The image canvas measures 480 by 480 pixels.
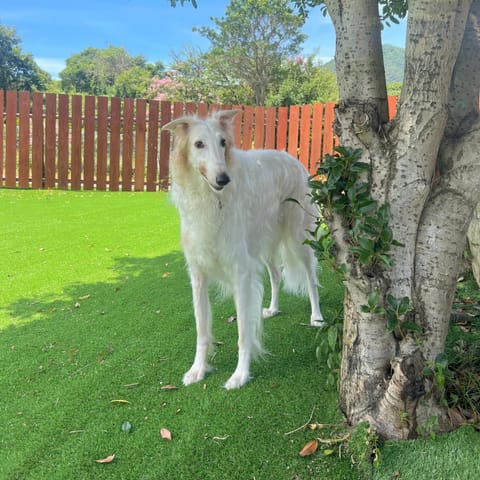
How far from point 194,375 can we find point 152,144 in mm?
8487

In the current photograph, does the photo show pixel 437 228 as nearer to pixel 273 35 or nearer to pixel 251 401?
pixel 251 401

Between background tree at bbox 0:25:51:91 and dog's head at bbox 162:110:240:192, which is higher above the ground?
background tree at bbox 0:25:51:91

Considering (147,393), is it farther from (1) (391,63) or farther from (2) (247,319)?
(1) (391,63)

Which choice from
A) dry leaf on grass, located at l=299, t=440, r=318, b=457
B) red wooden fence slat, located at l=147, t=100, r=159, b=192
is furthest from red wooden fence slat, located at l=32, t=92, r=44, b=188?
dry leaf on grass, located at l=299, t=440, r=318, b=457

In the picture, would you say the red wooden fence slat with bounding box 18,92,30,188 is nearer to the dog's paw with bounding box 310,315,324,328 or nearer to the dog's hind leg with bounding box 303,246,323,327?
the dog's hind leg with bounding box 303,246,323,327

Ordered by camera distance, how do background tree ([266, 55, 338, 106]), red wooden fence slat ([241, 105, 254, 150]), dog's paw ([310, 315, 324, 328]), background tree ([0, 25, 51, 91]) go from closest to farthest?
dog's paw ([310, 315, 324, 328]) → red wooden fence slat ([241, 105, 254, 150]) → background tree ([266, 55, 338, 106]) → background tree ([0, 25, 51, 91])

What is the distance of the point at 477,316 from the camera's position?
2852mm

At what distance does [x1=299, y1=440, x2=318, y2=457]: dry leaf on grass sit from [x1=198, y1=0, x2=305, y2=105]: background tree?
22.0 meters

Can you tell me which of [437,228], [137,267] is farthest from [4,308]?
[437,228]

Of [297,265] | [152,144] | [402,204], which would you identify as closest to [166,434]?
[402,204]

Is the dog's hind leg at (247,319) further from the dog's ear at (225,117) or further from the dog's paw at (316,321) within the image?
the dog's ear at (225,117)

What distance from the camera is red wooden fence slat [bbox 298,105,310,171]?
34.9ft

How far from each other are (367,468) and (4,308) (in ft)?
10.7

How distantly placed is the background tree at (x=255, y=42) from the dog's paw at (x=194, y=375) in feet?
69.9
